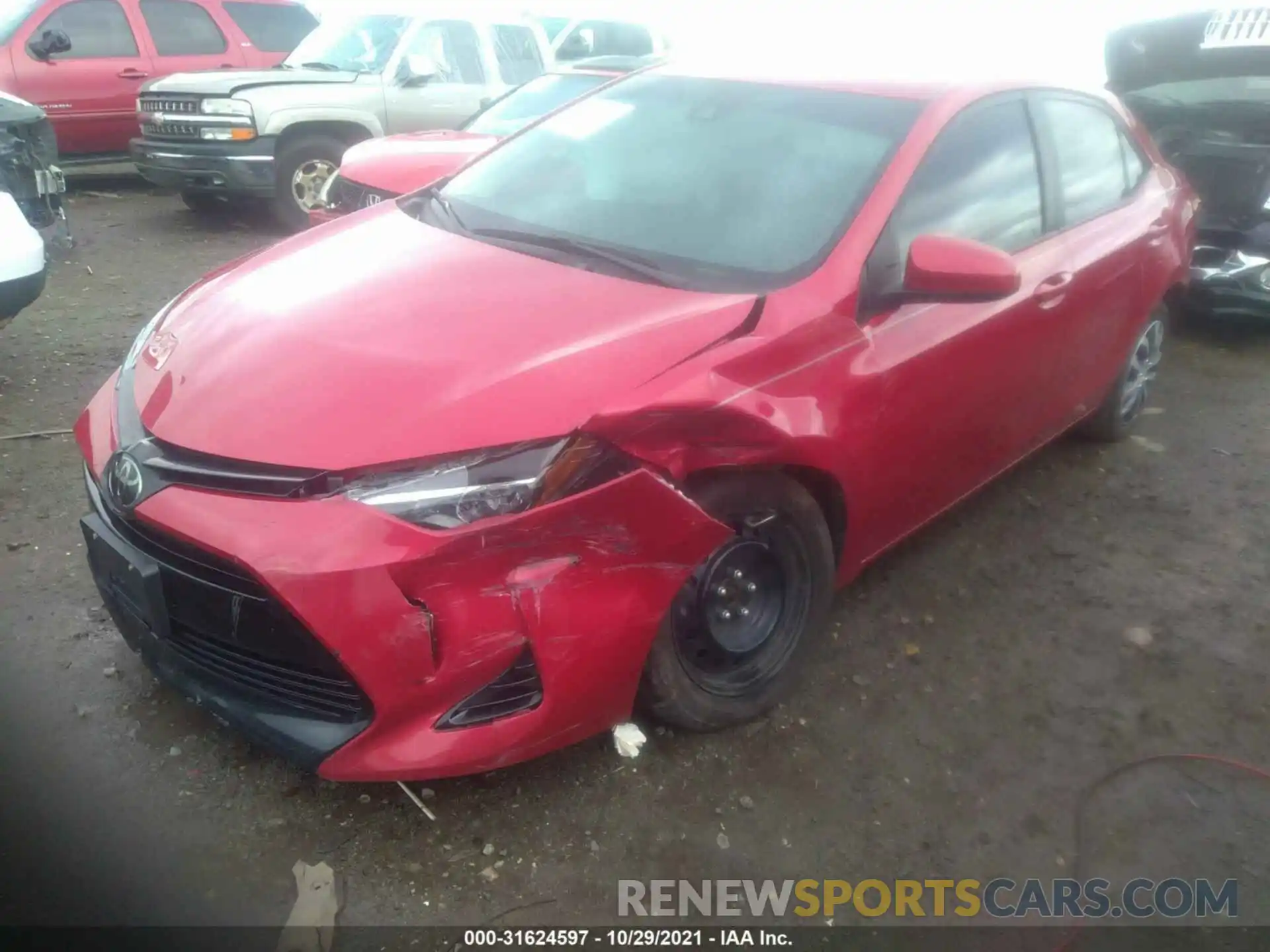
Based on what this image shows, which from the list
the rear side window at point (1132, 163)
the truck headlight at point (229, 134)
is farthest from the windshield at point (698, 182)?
the truck headlight at point (229, 134)

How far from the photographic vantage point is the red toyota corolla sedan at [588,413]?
2004 mm

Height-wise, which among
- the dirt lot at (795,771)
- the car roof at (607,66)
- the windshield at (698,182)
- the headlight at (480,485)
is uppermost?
the windshield at (698,182)

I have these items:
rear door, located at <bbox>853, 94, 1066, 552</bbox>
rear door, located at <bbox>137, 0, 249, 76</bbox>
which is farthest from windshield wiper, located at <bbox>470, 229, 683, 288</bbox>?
rear door, located at <bbox>137, 0, 249, 76</bbox>

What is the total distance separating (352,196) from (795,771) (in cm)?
451

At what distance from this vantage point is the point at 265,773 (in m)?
2.49

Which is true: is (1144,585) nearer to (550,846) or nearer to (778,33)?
(550,846)

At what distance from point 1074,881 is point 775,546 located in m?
1.06

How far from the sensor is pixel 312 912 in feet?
7.04

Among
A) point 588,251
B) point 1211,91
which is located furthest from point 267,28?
point 588,251

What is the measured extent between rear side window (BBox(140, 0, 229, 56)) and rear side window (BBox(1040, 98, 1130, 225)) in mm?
8279

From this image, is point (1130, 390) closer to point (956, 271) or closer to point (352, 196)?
point (956, 271)

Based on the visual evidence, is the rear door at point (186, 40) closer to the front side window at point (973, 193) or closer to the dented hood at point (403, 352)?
the dented hood at point (403, 352)

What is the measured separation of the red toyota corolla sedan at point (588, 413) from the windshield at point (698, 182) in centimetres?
1

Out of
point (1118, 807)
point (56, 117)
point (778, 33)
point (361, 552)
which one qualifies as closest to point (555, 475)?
point (361, 552)
